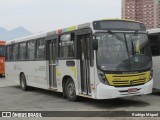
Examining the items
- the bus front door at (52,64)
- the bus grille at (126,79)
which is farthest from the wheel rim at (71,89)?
the bus grille at (126,79)

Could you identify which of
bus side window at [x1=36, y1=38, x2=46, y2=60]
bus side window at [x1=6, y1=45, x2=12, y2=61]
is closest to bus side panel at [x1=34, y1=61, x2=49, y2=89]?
bus side window at [x1=36, y1=38, x2=46, y2=60]

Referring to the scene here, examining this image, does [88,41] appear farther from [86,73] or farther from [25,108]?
[25,108]

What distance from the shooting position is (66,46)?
1298 centimetres

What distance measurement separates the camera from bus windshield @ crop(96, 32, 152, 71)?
10828 millimetres

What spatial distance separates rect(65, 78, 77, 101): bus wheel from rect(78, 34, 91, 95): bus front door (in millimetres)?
792

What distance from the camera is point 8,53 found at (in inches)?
814

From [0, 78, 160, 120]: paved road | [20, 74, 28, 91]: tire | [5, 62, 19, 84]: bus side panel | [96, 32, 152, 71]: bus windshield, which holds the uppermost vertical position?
[96, 32, 152, 71]: bus windshield

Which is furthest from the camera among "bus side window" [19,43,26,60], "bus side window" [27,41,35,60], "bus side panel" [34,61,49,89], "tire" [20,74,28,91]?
"tire" [20,74,28,91]

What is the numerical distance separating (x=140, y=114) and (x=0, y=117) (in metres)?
3.89

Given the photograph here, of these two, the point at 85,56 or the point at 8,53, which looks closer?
the point at 85,56

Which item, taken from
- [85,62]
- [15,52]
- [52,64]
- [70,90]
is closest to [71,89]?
[70,90]

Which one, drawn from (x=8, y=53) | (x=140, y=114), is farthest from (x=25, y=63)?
(x=140, y=114)

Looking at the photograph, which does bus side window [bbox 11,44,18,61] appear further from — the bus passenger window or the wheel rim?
the wheel rim

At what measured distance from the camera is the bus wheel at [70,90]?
12.6 meters
